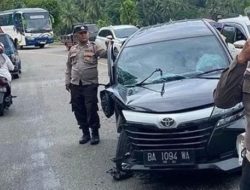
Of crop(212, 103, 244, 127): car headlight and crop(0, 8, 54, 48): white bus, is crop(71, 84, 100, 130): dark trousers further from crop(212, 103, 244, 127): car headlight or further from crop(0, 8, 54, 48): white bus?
crop(0, 8, 54, 48): white bus

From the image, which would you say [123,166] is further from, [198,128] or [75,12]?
[75,12]

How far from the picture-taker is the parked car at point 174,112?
5.48 meters

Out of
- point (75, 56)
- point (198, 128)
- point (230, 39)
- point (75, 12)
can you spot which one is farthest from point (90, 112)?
point (75, 12)

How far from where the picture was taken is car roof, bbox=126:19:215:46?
725 centimetres

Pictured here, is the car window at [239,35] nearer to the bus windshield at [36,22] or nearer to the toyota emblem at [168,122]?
the toyota emblem at [168,122]

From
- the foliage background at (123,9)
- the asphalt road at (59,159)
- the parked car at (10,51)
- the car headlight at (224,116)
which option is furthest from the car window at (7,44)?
the foliage background at (123,9)

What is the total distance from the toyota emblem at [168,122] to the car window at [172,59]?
45.5 inches

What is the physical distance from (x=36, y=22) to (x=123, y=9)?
382 inches

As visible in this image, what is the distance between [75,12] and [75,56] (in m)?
50.1

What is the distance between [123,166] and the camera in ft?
19.4

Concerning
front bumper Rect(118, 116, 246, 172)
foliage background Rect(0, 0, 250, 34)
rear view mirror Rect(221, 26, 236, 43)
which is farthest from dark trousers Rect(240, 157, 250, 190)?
foliage background Rect(0, 0, 250, 34)

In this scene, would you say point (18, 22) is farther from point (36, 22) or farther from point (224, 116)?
point (224, 116)

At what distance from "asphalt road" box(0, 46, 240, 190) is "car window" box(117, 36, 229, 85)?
3.87ft

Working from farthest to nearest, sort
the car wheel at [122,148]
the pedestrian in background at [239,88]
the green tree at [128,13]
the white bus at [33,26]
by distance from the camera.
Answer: the green tree at [128,13]
the white bus at [33,26]
the car wheel at [122,148]
the pedestrian in background at [239,88]
